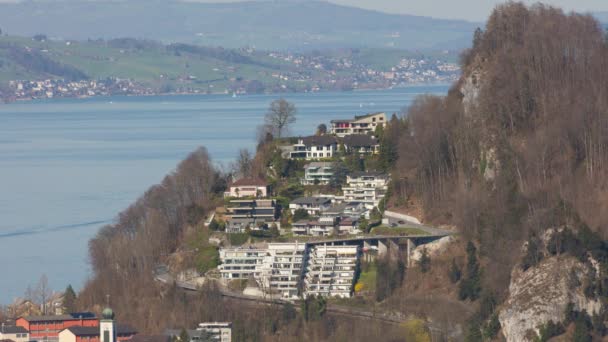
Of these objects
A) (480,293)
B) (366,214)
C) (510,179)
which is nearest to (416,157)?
(366,214)

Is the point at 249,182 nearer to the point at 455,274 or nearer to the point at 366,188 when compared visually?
the point at 366,188

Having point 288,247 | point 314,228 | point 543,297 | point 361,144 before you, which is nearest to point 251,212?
point 314,228

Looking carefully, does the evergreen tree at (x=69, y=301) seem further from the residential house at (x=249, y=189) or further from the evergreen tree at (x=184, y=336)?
the residential house at (x=249, y=189)

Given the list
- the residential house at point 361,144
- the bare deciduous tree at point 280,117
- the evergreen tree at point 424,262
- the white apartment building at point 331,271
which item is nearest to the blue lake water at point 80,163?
the bare deciduous tree at point 280,117

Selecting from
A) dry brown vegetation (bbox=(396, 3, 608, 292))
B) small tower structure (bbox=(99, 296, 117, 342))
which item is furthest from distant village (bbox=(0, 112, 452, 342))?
dry brown vegetation (bbox=(396, 3, 608, 292))

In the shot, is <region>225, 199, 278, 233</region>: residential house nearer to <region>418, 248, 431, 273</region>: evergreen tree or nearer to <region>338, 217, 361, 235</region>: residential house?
<region>338, 217, 361, 235</region>: residential house

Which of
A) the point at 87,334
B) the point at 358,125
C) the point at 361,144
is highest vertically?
the point at 358,125
